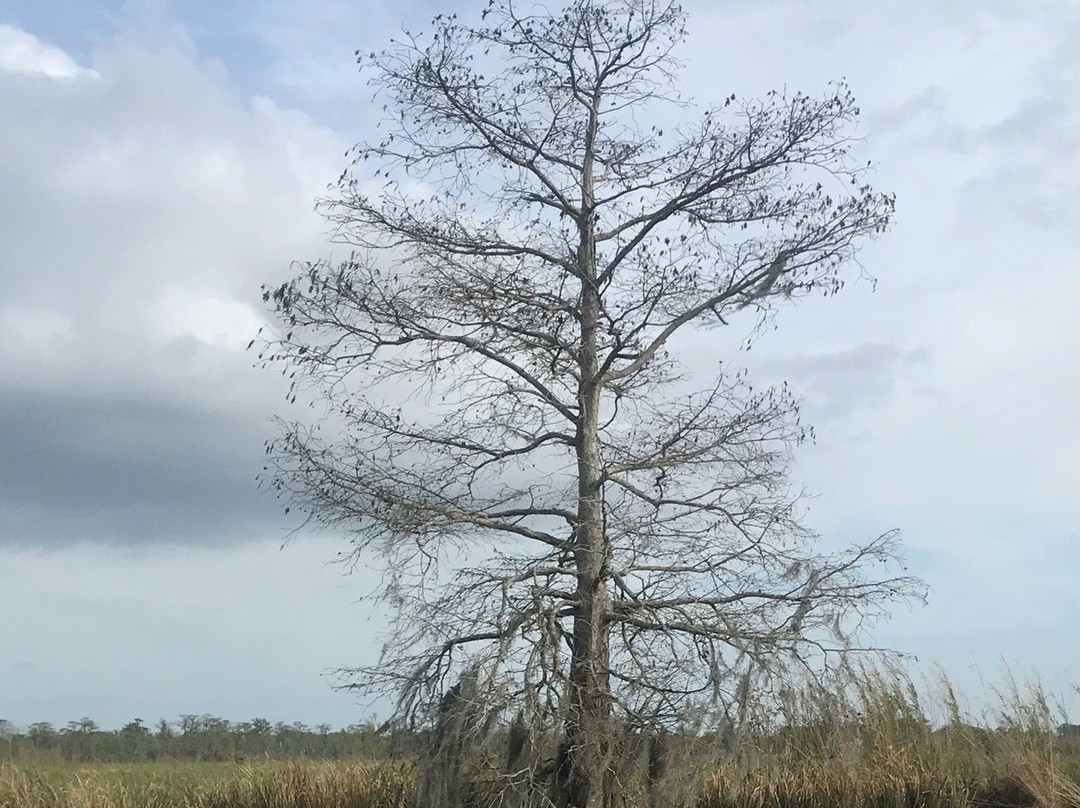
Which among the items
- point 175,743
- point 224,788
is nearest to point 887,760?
point 224,788

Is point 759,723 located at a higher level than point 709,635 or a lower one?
lower

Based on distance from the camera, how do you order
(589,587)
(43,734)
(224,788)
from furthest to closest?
(43,734), (224,788), (589,587)

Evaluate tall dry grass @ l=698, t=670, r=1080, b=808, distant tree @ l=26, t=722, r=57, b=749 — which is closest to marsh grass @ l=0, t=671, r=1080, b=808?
tall dry grass @ l=698, t=670, r=1080, b=808

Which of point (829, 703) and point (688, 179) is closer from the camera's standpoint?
point (829, 703)

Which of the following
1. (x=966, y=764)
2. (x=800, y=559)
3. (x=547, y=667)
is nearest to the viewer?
(x=547, y=667)

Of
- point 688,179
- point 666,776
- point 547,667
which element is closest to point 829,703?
point 666,776

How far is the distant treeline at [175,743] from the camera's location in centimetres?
1647

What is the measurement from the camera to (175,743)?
92.1ft

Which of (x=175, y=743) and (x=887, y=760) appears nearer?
(x=887, y=760)

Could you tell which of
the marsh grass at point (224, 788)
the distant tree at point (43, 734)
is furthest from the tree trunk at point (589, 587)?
the distant tree at point (43, 734)

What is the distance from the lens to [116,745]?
2925cm

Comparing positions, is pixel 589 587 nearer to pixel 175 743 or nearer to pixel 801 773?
pixel 801 773

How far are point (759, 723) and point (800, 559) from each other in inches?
65.1

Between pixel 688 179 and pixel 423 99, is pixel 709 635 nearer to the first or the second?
pixel 688 179
